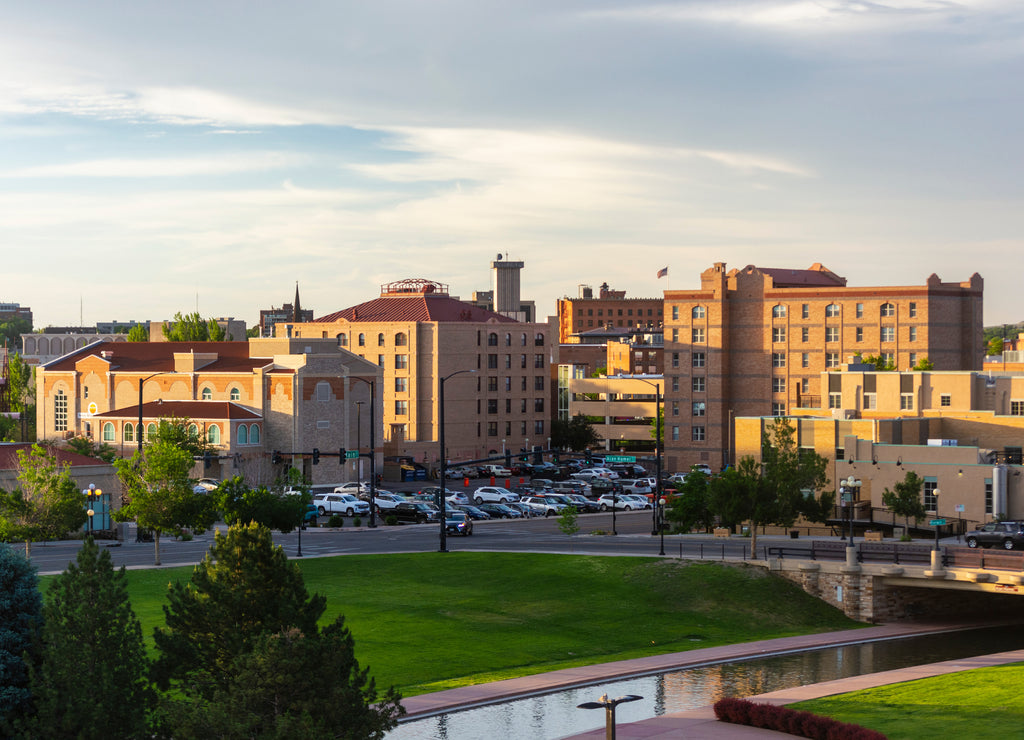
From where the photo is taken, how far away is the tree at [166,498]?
211 ft

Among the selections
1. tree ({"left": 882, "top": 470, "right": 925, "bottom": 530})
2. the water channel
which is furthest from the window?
the water channel

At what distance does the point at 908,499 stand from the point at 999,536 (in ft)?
30.2

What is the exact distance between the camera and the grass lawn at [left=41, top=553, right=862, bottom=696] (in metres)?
46.9

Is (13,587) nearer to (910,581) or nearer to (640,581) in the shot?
(640,581)

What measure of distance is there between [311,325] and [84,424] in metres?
32.6

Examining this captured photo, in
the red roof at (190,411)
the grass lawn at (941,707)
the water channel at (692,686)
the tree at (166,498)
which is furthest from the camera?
the red roof at (190,411)

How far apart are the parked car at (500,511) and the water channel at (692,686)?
4095 cm

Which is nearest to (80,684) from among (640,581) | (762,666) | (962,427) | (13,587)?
(13,587)

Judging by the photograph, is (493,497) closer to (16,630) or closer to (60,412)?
(60,412)

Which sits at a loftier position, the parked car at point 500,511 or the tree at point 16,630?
the tree at point 16,630

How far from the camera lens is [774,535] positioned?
82.5 meters

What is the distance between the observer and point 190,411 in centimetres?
11106

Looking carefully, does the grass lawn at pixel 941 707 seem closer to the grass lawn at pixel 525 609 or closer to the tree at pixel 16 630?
the grass lawn at pixel 525 609

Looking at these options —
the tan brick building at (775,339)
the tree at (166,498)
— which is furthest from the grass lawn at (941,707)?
the tan brick building at (775,339)
